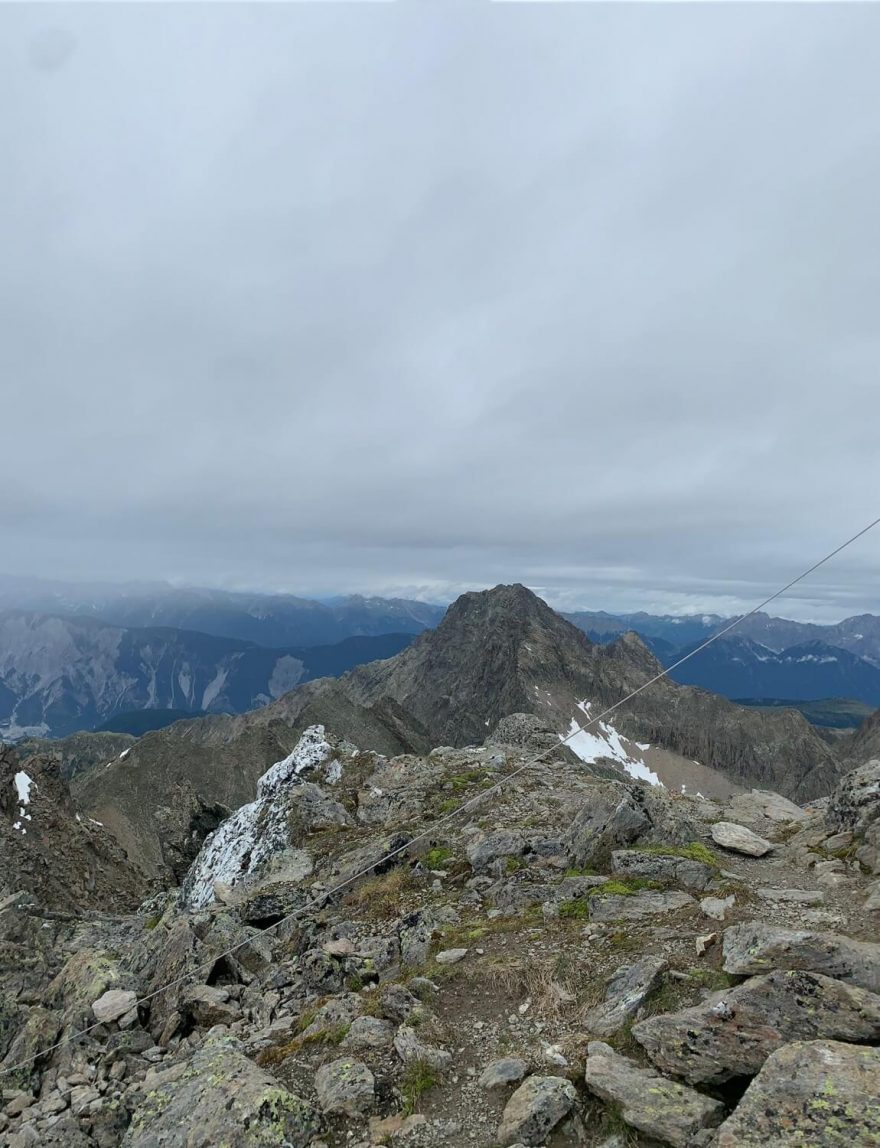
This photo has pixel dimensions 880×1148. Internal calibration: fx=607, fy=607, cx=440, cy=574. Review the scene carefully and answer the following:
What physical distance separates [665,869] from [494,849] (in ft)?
16.2

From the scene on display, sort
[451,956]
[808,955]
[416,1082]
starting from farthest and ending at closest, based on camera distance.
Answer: [451,956] → [416,1082] → [808,955]

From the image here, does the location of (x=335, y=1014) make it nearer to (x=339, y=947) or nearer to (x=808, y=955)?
(x=339, y=947)

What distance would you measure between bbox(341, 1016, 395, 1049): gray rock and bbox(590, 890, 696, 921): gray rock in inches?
189

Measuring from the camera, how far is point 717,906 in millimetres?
11469

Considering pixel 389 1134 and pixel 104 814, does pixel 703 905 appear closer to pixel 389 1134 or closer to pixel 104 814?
pixel 389 1134

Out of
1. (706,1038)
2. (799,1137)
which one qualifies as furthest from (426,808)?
(799,1137)

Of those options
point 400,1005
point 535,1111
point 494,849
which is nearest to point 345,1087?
point 400,1005

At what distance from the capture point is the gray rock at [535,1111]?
6.98 m

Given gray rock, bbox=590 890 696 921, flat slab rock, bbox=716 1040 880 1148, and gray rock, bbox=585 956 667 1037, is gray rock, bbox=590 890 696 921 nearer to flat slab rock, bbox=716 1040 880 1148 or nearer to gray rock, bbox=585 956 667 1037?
gray rock, bbox=585 956 667 1037

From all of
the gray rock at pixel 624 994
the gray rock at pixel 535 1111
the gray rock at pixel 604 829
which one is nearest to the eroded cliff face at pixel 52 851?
the gray rock at pixel 604 829

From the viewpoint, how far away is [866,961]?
Answer: 25.3ft

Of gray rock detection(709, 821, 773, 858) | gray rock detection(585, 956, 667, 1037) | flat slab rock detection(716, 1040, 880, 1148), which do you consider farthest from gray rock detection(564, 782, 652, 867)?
flat slab rock detection(716, 1040, 880, 1148)

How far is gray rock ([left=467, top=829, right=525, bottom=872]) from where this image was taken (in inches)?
658

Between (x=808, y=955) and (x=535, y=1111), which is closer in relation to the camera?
(x=535, y=1111)
